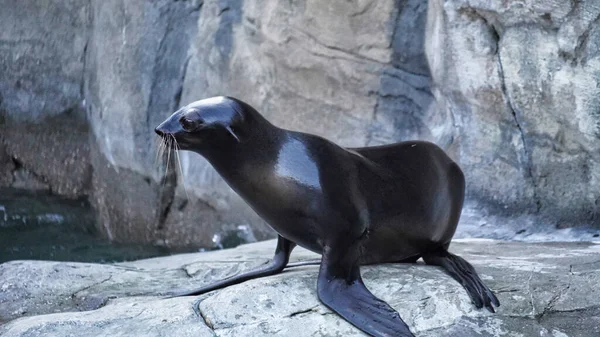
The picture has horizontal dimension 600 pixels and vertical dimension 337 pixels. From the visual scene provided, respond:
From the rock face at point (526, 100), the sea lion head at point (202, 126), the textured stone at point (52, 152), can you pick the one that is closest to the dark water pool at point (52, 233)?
the textured stone at point (52, 152)

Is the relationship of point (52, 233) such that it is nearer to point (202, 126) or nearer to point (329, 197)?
point (202, 126)

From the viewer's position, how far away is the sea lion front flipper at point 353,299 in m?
3.71

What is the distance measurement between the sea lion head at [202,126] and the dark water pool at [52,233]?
3976 millimetres

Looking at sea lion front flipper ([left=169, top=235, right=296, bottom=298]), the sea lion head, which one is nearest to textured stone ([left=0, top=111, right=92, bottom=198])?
sea lion front flipper ([left=169, top=235, right=296, bottom=298])

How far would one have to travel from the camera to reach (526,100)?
5992mm

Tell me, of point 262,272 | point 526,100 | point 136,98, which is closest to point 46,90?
point 136,98

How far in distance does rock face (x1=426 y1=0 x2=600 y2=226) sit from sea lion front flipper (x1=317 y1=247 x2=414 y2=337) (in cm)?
227

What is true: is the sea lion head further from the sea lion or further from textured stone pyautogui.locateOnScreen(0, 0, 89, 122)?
textured stone pyautogui.locateOnScreen(0, 0, 89, 122)

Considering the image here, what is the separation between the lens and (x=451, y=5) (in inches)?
243

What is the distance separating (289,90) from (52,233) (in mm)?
2624

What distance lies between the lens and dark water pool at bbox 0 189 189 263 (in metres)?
8.05

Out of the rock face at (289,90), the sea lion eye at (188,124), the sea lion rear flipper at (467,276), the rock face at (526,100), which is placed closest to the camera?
the sea lion rear flipper at (467,276)

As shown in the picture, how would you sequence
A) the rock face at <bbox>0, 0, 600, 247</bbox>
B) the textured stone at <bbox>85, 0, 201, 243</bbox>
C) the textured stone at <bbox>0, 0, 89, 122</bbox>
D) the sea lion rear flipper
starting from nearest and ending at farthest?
the sea lion rear flipper → the rock face at <bbox>0, 0, 600, 247</bbox> → the textured stone at <bbox>85, 0, 201, 243</bbox> → the textured stone at <bbox>0, 0, 89, 122</bbox>

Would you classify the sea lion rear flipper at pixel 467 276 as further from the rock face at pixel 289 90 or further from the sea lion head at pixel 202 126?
the rock face at pixel 289 90
